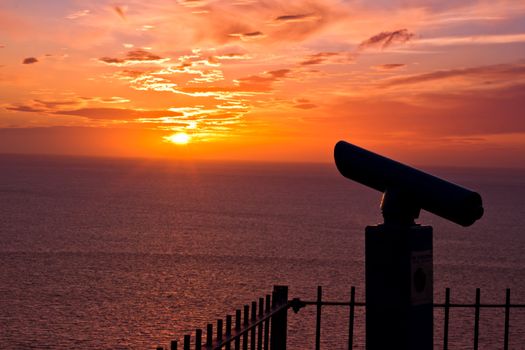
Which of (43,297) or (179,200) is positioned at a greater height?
(179,200)

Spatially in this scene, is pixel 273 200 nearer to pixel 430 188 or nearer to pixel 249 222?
pixel 249 222

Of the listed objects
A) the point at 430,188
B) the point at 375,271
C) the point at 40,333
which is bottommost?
the point at 40,333

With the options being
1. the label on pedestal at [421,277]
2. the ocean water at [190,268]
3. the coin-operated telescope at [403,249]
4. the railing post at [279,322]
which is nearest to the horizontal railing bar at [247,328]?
the railing post at [279,322]

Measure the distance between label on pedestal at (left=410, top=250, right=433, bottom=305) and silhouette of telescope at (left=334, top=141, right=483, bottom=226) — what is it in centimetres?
26

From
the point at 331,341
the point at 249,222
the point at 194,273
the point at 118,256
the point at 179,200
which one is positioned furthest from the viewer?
the point at 179,200

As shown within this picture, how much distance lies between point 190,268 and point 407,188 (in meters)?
61.2

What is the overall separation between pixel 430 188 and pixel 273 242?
80582 millimetres

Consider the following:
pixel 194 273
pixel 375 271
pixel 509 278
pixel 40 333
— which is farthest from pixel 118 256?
pixel 375 271

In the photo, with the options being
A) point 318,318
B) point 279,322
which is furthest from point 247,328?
point 318,318

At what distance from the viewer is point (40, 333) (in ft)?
134

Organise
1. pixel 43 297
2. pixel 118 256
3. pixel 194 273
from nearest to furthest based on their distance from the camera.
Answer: pixel 43 297, pixel 194 273, pixel 118 256

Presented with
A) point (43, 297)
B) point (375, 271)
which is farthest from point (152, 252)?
point (375, 271)

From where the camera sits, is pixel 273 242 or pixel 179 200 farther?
pixel 179 200

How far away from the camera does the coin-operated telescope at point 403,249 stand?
4.69m
